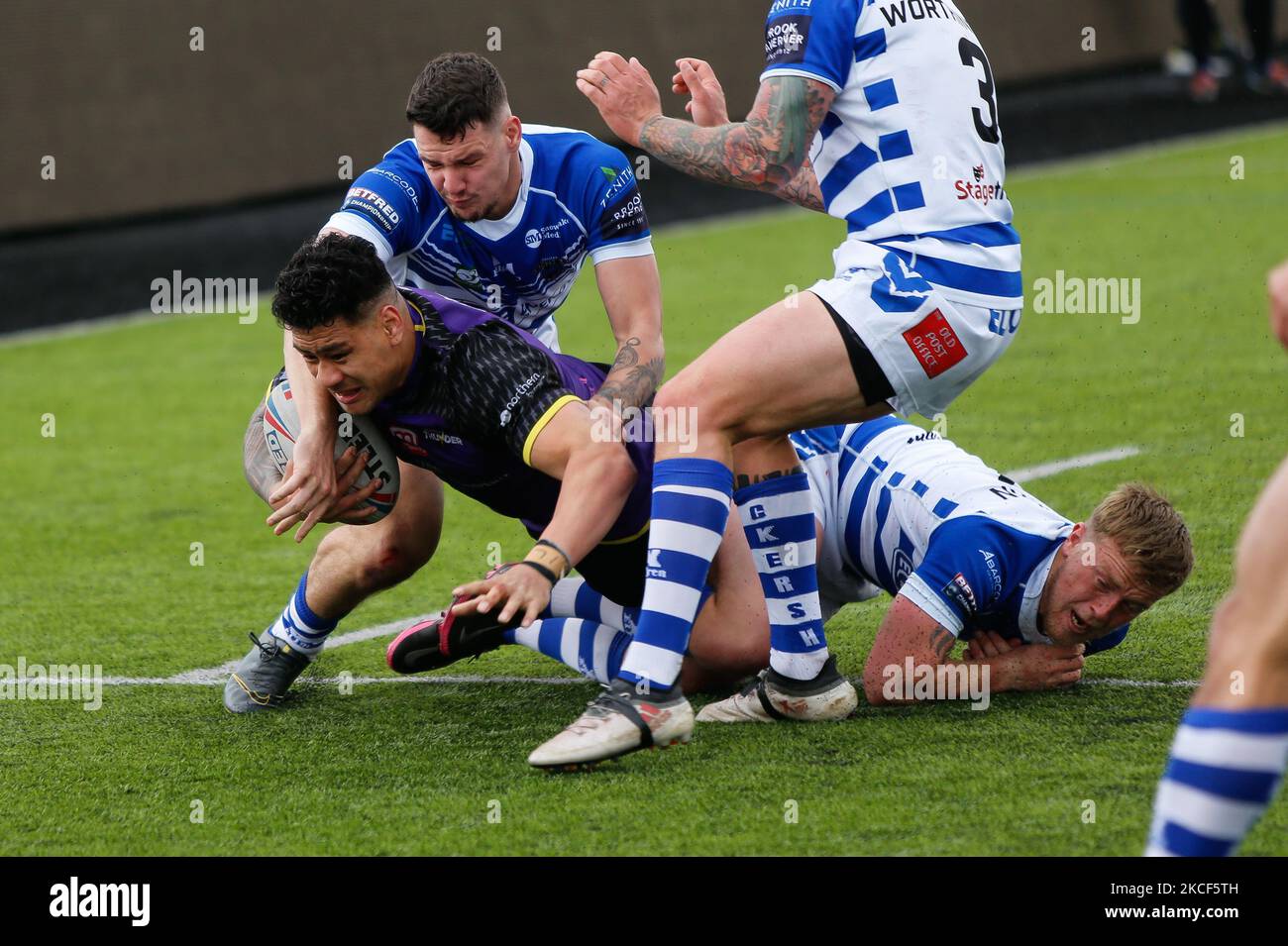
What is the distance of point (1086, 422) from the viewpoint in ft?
24.8

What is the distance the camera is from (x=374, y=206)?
467cm

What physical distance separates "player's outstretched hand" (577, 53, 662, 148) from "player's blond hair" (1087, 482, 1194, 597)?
1446 millimetres

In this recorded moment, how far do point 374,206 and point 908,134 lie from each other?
1530 millimetres

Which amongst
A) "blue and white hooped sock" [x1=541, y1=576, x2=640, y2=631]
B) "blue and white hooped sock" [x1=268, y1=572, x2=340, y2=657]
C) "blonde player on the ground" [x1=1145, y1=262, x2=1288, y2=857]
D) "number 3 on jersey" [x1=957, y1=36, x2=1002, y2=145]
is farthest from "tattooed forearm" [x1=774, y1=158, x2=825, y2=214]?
"blonde player on the ground" [x1=1145, y1=262, x2=1288, y2=857]

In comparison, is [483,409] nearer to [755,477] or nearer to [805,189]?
[755,477]

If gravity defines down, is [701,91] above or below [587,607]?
above

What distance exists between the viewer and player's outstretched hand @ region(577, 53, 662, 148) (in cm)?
406

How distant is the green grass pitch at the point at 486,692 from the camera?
3.55 meters

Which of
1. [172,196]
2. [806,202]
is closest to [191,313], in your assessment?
[172,196]

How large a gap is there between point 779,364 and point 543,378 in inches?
23.7

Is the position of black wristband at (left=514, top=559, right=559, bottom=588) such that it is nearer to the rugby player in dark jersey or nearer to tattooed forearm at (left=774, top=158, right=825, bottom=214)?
the rugby player in dark jersey

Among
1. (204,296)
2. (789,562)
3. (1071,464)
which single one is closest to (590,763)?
(789,562)
